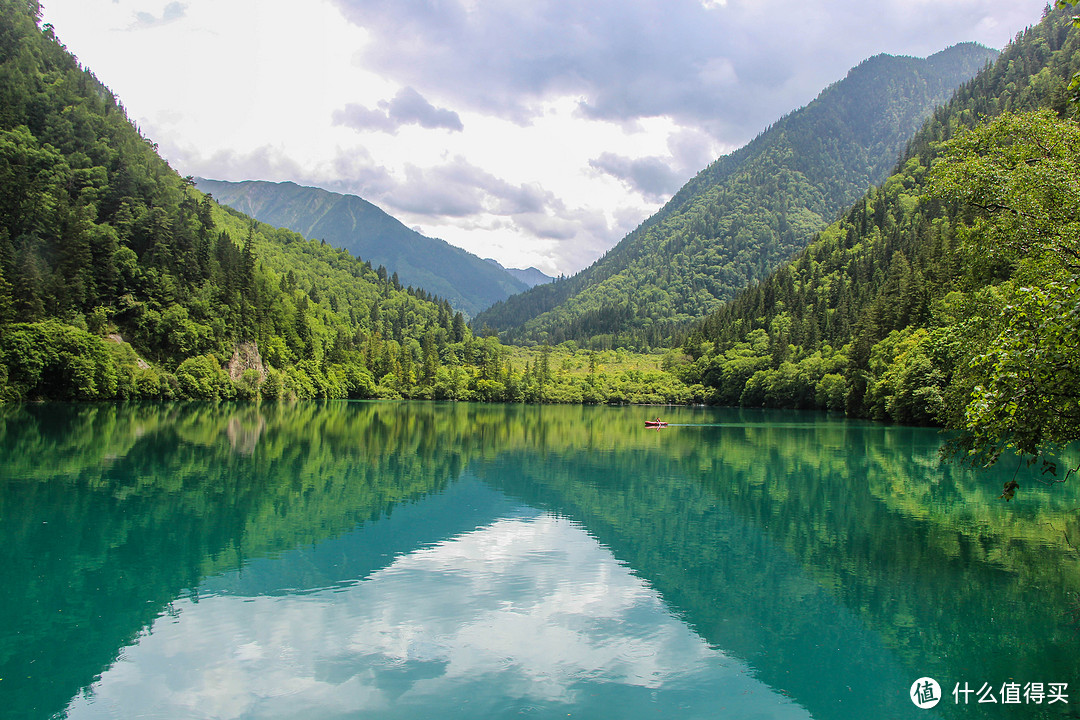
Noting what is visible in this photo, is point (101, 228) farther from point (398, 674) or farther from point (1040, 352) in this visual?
point (1040, 352)

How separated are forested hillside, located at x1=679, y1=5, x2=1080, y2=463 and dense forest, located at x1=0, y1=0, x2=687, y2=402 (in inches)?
1137

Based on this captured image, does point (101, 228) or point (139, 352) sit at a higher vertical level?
point (101, 228)

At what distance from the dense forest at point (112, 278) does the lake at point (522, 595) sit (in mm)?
52753

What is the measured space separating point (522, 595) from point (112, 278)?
101040mm

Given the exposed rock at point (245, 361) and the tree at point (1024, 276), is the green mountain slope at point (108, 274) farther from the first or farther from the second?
the tree at point (1024, 276)

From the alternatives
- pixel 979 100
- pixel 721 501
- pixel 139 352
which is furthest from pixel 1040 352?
pixel 979 100

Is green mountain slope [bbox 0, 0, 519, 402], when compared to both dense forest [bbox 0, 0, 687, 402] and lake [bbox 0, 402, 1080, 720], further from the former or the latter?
lake [bbox 0, 402, 1080, 720]

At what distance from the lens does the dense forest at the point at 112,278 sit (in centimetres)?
7719

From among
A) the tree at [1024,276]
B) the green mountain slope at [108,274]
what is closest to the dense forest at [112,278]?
the green mountain slope at [108,274]

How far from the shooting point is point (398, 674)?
38.7 ft

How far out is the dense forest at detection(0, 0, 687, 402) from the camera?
77188 mm

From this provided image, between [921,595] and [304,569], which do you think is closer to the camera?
[921,595]

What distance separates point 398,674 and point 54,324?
8286cm

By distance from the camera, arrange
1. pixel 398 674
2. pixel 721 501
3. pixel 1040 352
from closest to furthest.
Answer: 1. pixel 1040 352
2. pixel 398 674
3. pixel 721 501
